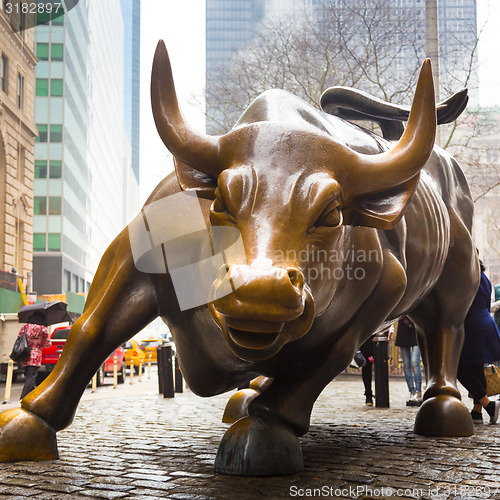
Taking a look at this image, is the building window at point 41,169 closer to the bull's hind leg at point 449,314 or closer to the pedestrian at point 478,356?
the pedestrian at point 478,356

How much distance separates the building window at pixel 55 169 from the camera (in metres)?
39.2

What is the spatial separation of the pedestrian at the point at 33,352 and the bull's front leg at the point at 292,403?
Result: 24.6 ft

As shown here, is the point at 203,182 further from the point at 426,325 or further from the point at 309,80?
the point at 309,80

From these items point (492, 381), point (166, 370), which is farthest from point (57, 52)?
point (492, 381)

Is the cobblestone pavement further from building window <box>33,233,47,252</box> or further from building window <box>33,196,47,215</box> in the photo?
building window <box>33,196,47,215</box>

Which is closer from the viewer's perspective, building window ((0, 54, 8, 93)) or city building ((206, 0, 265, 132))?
city building ((206, 0, 265, 132))

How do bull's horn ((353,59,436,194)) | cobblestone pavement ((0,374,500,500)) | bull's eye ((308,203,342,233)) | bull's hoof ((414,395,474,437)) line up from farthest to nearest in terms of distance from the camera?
bull's hoof ((414,395,474,437)) → bull's horn ((353,59,436,194)) → bull's eye ((308,203,342,233)) → cobblestone pavement ((0,374,500,500))

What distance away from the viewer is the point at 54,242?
127 feet

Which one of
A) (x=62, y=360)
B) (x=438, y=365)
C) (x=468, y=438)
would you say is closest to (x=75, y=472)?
(x=62, y=360)

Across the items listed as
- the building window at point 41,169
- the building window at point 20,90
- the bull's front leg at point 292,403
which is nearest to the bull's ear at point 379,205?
the bull's front leg at point 292,403

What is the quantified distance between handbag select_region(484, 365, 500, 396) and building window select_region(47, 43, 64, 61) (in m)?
35.3

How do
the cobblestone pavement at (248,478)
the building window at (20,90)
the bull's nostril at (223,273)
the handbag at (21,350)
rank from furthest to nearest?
the building window at (20,90), the handbag at (21,350), the cobblestone pavement at (248,478), the bull's nostril at (223,273)

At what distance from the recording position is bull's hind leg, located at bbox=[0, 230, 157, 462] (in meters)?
3.69

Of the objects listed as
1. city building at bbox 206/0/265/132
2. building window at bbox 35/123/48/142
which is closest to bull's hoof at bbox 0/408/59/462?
city building at bbox 206/0/265/132
